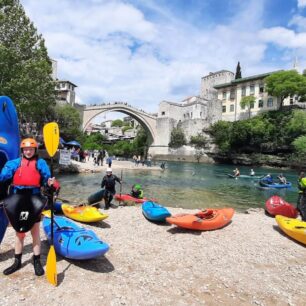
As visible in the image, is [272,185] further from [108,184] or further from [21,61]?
[21,61]

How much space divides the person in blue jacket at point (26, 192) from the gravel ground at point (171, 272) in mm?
568

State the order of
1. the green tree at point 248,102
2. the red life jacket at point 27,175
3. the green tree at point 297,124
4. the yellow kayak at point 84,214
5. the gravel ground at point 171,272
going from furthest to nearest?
the green tree at point 248,102 < the green tree at point 297,124 < the yellow kayak at point 84,214 < the red life jacket at point 27,175 < the gravel ground at point 171,272

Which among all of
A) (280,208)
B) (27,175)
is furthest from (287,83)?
(27,175)

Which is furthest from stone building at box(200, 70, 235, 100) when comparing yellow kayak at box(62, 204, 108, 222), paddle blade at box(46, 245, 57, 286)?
paddle blade at box(46, 245, 57, 286)

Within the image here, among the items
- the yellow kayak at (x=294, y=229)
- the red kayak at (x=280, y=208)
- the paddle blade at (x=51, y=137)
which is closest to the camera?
the paddle blade at (x=51, y=137)

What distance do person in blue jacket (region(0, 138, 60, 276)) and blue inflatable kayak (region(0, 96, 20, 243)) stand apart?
2.51 ft

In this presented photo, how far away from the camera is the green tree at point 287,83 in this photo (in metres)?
47.4

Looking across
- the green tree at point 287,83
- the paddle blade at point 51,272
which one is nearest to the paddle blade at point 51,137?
the paddle blade at point 51,272

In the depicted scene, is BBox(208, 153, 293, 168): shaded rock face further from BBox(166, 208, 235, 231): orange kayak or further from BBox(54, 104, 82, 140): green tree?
BBox(166, 208, 235, 231): orange kayak

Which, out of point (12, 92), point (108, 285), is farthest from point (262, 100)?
point (108, 285)

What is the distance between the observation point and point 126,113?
204 ft

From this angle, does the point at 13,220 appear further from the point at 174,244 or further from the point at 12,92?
the point at 12,92

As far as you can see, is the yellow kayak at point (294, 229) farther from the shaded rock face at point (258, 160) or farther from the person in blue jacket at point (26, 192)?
the shaded rock face at point (258, 160)

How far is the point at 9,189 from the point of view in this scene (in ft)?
14.4
